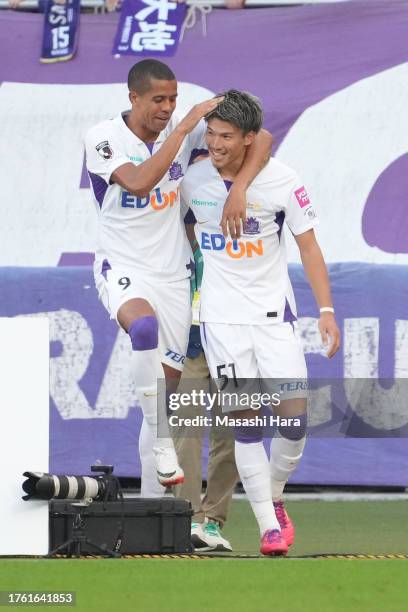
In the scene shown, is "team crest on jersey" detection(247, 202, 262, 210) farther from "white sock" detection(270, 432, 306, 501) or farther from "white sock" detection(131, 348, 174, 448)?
"white sock" detection(270, 432, 306, 501)

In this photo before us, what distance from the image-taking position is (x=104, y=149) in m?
7.36

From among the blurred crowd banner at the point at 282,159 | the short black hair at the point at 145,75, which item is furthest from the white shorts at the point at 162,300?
the blurred crowd banner at the point at 282,159

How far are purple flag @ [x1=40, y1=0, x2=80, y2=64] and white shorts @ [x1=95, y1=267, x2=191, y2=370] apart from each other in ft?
11.2

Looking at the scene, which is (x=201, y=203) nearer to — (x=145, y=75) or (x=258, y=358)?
(x=145, y=75)

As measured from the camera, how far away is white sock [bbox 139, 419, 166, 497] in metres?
7.46

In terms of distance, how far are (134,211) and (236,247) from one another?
1.74 feet

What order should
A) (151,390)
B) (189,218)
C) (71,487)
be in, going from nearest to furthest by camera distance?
(71,487)
(151,390)
(189,218)

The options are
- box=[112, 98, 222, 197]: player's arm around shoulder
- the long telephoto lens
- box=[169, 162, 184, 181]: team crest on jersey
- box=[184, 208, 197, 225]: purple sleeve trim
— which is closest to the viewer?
the long telephoto lens

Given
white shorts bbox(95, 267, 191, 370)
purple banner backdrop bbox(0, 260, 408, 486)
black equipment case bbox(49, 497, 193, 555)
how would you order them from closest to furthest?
black equipment case bbox(49, 497, 193, 555), white shorts bbox(95, 267, 191, 370), purple banner backdrop bbox(0, 260, 408, 486)

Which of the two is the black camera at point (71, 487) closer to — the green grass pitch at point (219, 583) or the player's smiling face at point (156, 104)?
the green grass pitch at point (219, 583)

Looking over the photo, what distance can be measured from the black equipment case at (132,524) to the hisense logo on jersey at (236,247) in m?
1.14

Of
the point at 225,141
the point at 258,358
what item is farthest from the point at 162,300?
the point at 225,141

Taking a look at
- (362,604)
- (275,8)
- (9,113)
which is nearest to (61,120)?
(9,113)

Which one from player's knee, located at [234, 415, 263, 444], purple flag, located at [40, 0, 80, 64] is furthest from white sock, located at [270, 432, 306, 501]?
purple flag, located at [40, 0, 80, 64]
